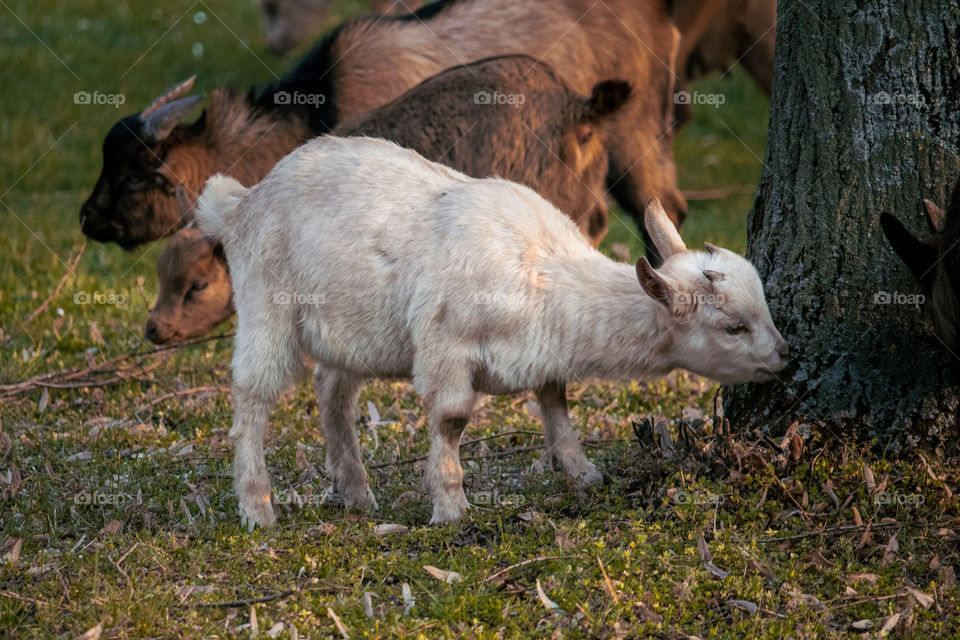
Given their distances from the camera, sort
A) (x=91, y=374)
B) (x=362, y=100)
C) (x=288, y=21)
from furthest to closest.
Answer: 1. (x=288, y=21)
2. (x=362, y=100)
3. (x=91, y=374)

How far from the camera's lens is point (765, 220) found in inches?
189

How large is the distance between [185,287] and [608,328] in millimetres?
3731

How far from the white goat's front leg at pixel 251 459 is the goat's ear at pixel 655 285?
1.74 meters

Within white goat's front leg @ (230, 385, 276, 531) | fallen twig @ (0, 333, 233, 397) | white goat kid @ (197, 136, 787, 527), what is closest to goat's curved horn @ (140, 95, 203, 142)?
fallen twig @ (0, 333, 233, 397)

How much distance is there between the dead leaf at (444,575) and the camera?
401 cm

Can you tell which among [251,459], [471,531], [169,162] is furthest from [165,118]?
[471,531]

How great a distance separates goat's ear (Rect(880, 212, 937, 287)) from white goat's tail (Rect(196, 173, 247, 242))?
279 centimetres

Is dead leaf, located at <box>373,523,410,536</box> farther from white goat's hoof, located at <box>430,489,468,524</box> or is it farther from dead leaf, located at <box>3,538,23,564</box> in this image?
dead leaf, located at <box>3,538,23,564</box>

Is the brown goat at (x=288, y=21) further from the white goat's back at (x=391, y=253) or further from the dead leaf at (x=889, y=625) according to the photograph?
the dead leaf at (x=889, y=625)

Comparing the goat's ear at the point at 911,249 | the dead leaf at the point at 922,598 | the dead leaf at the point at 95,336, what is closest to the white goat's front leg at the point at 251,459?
the dead leaf at the point at 922,598

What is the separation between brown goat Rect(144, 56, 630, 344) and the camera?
714cm

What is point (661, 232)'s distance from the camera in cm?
460

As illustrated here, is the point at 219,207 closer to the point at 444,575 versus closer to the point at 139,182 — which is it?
the point at 444,575

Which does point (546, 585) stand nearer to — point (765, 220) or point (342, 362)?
point (342, 362)
